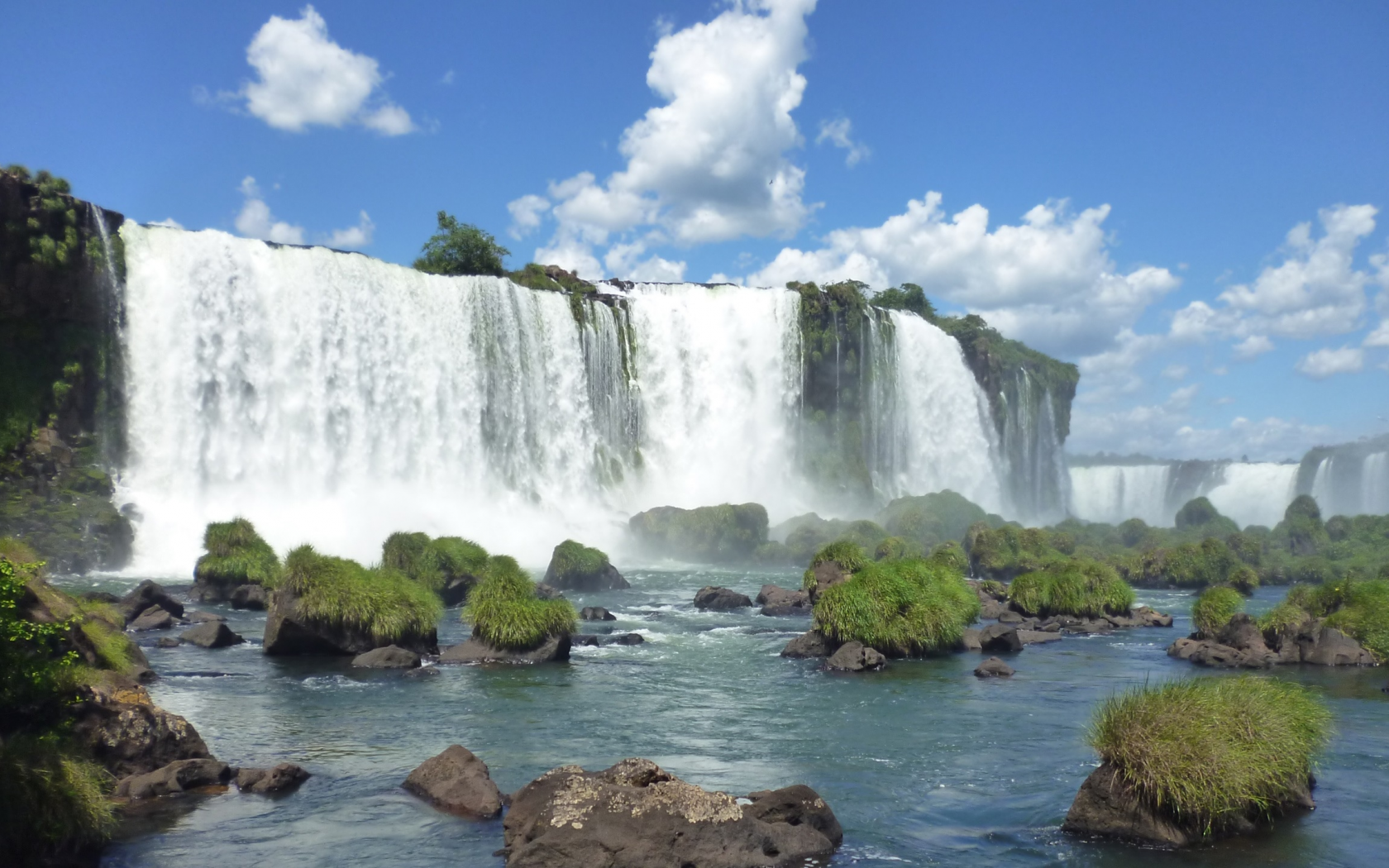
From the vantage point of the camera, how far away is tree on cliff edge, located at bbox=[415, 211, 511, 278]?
205 feet

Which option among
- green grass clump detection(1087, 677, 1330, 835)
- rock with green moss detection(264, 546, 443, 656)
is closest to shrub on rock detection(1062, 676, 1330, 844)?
green grass clump detection(1087, 677, 1330, 835)

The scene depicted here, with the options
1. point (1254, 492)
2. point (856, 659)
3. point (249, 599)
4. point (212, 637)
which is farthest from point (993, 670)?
point (1254, 492)

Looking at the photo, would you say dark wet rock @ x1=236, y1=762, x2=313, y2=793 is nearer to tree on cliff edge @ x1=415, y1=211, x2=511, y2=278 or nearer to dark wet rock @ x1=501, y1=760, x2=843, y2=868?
dark wet rock @ x1=501, y1=760, x2=843, y2=868

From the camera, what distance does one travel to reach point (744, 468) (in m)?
60.8

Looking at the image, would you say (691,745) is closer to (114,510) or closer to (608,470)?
(114,510)

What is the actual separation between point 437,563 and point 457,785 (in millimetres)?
17808

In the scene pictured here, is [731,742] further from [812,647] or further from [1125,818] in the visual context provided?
[812,647]

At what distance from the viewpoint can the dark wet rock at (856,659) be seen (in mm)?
Answer: 18984

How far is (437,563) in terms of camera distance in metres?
28.0

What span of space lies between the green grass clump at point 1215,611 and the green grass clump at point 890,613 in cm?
547

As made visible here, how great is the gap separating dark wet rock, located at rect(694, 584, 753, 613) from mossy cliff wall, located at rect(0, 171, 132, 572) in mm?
19912

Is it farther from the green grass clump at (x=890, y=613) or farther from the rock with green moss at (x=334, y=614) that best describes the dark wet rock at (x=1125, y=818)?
the rock with green moss at (x=334, y=614)

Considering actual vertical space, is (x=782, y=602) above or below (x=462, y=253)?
below

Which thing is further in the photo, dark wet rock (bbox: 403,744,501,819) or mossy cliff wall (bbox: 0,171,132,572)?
mossy cliff wall (bbox: 0,171,132,572)
